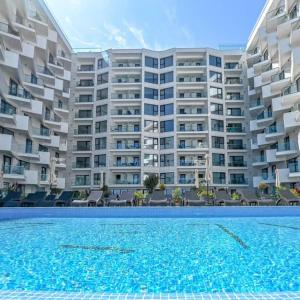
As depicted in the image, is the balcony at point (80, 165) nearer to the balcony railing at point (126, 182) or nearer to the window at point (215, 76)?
the balcony railing at point (126, 182)

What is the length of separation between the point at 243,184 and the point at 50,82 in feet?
84.9

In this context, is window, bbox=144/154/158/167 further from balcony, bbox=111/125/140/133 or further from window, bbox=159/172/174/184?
balcony, bbox=111/125/140/133

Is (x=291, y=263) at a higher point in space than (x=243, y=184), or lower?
lower

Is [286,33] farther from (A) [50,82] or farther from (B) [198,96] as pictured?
(A) [50,82]

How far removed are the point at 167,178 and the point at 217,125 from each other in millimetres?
9543

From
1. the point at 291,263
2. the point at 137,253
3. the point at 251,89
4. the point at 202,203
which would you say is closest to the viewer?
the point at 291,263

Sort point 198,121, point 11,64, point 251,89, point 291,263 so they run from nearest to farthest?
point 291,263, point 11,64, point 251,89, point 198,121

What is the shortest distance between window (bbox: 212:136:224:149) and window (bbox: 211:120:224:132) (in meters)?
1.13

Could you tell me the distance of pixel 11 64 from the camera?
27.6 meters

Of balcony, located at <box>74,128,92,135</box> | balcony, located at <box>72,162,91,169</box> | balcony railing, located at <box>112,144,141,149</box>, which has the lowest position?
balcony, located at <box>72,162,91,169</box>

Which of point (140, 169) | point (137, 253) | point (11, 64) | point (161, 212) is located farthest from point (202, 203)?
point (140, 169)

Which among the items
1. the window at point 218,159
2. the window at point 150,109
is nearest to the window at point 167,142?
the window at point 150,109

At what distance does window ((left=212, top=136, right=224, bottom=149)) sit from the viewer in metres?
42.7

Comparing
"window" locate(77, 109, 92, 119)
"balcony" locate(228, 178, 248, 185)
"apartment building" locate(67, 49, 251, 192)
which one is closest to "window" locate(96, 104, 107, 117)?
"apartment building" locate(67, 49, 251, 192)
